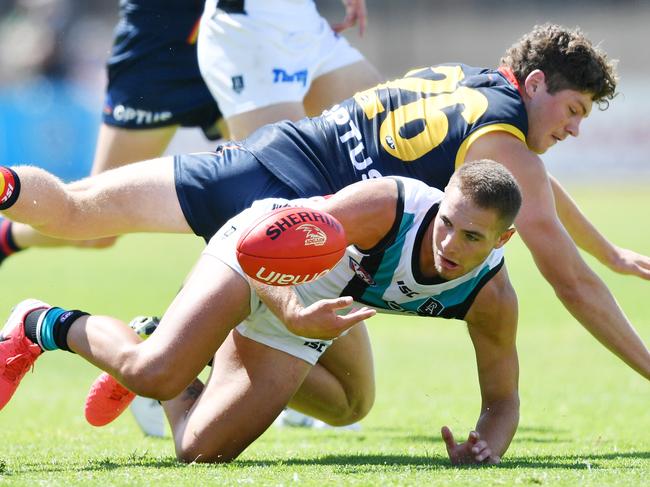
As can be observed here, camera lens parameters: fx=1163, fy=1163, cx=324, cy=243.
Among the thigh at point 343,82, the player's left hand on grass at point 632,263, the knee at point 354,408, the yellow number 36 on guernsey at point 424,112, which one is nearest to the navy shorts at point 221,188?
the yellow number 36 on guernsey at point 424,112

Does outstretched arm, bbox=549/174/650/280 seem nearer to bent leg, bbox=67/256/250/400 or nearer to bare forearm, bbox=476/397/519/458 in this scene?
bare forearm, bbox=476/397/519/458

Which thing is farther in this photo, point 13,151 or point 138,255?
point 13,151

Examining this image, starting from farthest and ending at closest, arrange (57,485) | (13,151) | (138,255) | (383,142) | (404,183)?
1. (13,151)
2. (138,255)
3. (383,142)
4. (404,183)
5. (57,485)

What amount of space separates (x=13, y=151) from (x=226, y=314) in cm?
1791

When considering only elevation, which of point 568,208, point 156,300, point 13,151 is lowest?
point 13,151

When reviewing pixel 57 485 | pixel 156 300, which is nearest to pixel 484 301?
pixel 57 485

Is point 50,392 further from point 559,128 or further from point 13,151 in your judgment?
point 13,151

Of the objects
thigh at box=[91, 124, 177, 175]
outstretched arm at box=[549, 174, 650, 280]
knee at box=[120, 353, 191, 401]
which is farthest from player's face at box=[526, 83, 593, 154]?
thigh at box=[91, 124, 177, 175]

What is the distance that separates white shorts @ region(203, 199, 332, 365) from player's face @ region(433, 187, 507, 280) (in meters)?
0.79

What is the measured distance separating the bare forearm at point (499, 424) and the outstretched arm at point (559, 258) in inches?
21.1

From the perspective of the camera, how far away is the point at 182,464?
5.13 metres

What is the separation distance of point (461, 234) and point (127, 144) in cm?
376

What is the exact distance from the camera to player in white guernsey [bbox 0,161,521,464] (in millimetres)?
4805

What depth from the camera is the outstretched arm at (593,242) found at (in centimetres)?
607
